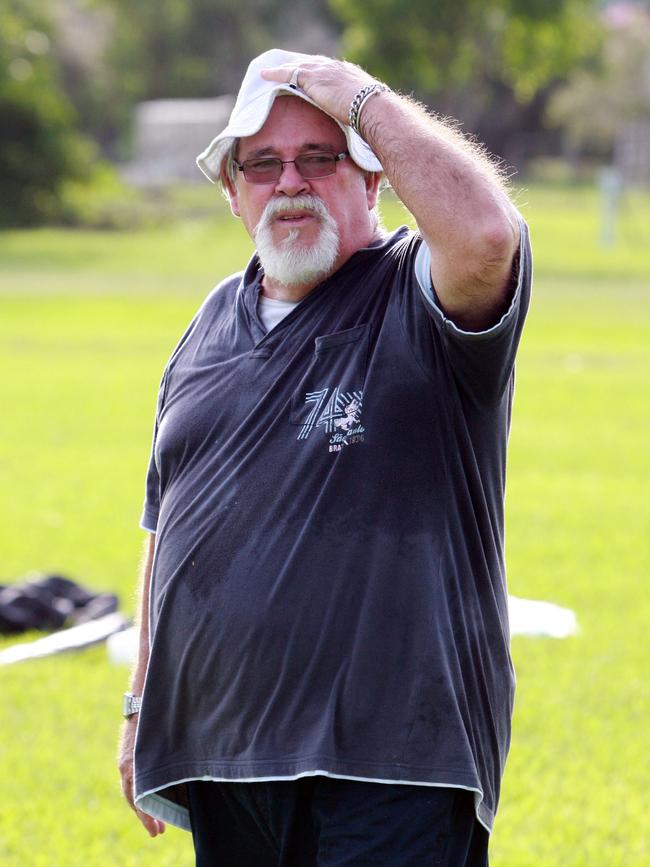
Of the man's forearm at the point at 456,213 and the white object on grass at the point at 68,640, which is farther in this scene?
the white object on grass at the point at 68,640

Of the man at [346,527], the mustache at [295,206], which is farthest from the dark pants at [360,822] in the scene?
the mustache at [295,206]

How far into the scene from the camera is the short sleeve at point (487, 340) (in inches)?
110

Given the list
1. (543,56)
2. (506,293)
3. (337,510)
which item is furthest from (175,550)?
(543,56)

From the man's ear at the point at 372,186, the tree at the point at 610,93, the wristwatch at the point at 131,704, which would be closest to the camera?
the man's ear at the point at 372,186

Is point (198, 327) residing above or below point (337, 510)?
above

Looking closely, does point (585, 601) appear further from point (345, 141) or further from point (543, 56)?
point (543, 56)

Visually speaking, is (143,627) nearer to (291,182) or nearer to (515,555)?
(291,182)

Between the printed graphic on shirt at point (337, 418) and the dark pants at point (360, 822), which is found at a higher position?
the printed graphic on shirt at point (337, 418)

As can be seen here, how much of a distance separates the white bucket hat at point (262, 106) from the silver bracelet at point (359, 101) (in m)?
0.12

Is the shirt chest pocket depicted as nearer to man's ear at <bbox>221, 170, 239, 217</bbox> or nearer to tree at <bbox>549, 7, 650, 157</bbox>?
man's ear at <bbox>221, 170, 239, 217</bbox>

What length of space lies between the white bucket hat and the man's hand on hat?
0.02m

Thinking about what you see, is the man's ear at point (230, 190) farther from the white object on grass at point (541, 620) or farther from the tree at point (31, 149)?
the tree at point (31, 149)

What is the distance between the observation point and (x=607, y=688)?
639 centimetres

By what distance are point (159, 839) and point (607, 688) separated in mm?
2342
